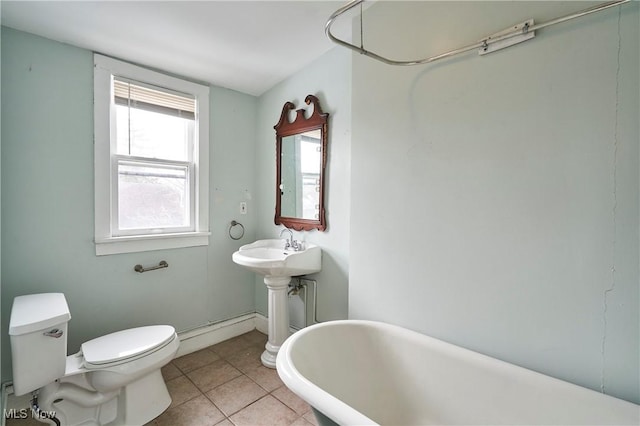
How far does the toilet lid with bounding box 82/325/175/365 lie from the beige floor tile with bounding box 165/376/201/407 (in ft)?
1.44

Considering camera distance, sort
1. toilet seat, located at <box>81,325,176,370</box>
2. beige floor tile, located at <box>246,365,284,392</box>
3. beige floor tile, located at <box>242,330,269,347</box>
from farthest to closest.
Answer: beige floor tile, located at <box>242,330,269,347</box> → beige floor tile, located at <box>246,365,284,392</box> → toilet seat, located at <box>81,325,176,370</box>

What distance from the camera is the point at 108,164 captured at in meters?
2.03

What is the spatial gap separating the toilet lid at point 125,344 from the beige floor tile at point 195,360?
55 cm

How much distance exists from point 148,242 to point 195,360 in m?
1.05

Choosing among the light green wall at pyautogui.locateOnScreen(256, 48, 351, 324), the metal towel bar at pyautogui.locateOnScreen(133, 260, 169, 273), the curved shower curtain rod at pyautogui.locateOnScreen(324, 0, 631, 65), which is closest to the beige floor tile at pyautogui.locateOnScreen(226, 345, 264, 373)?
the light green wall at pyautogui.locateOnScreen(256, 48, 351, 324)

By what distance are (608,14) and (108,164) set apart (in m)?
2.80

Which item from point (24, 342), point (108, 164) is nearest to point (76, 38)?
point (108, 164)

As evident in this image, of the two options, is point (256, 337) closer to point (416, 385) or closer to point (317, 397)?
point (416, 385)

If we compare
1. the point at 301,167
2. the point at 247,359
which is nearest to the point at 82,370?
the point at 247,359

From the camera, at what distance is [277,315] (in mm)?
2258

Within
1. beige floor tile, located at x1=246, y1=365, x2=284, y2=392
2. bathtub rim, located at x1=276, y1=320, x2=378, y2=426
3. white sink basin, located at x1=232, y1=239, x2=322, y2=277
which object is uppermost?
white sink basin, located at x1=232, y1=239, x2=322, y2=277

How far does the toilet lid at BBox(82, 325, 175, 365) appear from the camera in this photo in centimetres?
153

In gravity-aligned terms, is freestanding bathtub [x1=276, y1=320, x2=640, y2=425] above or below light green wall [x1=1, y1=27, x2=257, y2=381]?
below

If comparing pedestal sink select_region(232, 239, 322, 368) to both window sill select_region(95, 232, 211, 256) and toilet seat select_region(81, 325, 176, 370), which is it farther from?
toilet seat select_region(81, 325, 176, 370)
